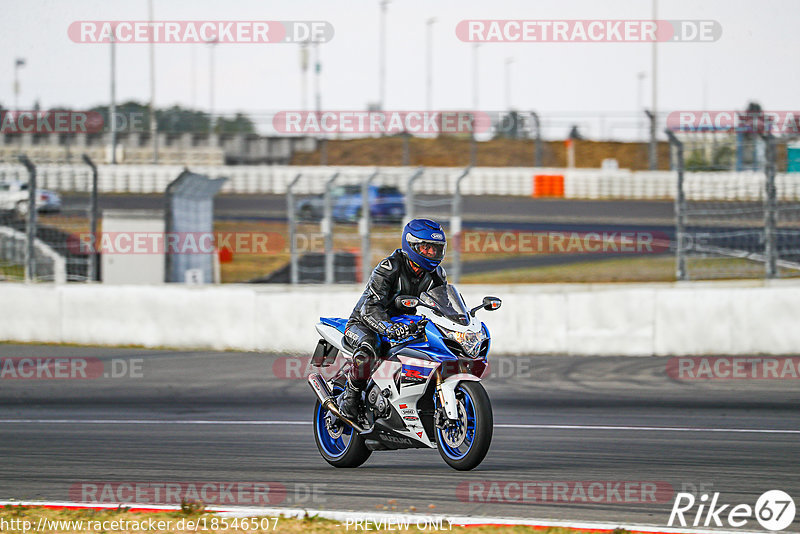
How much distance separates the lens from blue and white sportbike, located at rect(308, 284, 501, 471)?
656 centimetres

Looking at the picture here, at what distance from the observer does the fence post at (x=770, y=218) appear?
13.9 meters

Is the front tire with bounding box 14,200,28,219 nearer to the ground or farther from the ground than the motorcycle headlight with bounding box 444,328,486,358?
farther from the ground

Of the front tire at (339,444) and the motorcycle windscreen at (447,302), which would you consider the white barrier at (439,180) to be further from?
the motorcycle windscreen at (447,302)

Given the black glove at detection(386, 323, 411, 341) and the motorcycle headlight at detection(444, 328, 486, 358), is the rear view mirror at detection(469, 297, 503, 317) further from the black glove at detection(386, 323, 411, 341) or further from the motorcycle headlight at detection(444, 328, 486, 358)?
the black glove at detection(386, 323, 411, 341)

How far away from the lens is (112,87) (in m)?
28.6

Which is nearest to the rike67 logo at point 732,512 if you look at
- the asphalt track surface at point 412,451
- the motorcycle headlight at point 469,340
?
the asphalt track surface at point 412,451

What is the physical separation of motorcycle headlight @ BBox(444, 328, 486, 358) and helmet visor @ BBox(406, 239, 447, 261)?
1.89ft

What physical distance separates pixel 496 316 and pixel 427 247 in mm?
6958

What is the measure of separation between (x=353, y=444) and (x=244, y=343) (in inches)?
275

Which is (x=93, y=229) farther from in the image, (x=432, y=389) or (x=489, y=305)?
(x=489, y=305)

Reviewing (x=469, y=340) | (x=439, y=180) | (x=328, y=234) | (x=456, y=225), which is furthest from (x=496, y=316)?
(x=439, y=180)

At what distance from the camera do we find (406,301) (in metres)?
6.64

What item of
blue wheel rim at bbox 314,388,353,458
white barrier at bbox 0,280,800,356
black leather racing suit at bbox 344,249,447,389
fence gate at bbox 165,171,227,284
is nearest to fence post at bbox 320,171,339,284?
white barrier at bbox 0,280,800,356

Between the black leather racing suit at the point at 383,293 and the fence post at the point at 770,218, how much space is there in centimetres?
835
